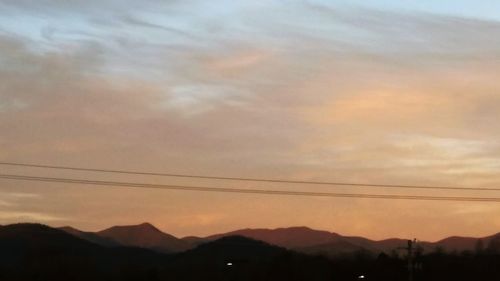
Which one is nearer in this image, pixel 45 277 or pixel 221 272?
pixel 45 277

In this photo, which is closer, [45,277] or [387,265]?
[45,277]

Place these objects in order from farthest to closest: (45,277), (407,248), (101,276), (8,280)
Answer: (101,276) → (45,277) → (8,280) → (407,248)

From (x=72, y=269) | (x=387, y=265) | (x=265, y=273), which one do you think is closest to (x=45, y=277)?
(x=72, y=269)

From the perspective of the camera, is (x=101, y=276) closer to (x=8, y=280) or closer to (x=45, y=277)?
(x=45, y=277)

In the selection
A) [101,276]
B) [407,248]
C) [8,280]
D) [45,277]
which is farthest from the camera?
[101,276]

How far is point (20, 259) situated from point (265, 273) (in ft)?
149

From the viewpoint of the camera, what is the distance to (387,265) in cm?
19038

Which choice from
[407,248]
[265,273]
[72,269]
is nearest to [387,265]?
[265,273]

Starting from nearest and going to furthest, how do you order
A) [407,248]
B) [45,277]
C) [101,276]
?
1. [407,248]
2. [45,277]
3. [101,276]

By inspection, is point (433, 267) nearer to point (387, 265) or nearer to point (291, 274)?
point (387, 265)

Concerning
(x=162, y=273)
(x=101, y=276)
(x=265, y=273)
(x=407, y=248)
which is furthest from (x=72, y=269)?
(x=407, y=248)

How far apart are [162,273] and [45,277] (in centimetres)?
2972

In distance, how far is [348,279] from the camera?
629ft

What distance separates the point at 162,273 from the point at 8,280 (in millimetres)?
44248
